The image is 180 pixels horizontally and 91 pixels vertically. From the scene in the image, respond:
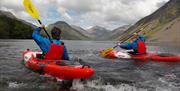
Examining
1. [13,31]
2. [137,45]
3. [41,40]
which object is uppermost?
[13,31]

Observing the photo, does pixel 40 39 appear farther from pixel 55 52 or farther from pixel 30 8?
pixel 30 8

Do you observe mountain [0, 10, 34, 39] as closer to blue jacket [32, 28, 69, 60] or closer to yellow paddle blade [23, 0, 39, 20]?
yellow paddle blade [23, 0, 39, 20]

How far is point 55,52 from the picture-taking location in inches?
665

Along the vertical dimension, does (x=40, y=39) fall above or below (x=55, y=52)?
above

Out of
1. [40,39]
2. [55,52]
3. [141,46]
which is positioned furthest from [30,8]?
[141,46]

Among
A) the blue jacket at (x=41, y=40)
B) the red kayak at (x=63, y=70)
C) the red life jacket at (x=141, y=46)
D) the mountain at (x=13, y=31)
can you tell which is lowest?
the red kayak at (x=63, y=70)

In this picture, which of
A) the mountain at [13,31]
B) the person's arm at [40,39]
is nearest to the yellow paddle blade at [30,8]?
the person's arm at [40,39]

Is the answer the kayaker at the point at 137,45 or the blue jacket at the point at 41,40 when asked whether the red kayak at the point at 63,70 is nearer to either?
the blue jacket at the point at 41,40

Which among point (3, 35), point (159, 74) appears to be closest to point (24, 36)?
point (3, 35)

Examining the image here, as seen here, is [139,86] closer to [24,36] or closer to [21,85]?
[21,85]

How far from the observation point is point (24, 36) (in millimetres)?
151875

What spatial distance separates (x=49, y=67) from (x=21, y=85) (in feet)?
6.37

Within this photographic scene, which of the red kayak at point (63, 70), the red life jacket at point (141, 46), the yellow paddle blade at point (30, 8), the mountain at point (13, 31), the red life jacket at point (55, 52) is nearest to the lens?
the red kayak at point (63, 70)

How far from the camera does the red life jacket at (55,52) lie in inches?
656
